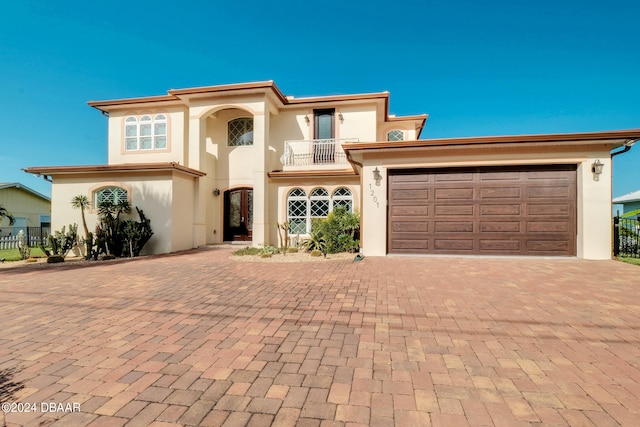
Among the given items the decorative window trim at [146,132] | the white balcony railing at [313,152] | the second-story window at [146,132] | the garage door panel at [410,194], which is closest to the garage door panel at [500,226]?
the garage door panel at [410,194]

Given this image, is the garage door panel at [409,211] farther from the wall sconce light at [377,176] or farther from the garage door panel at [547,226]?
the garage door panel at [547,226]

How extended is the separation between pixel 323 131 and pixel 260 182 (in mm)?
4108

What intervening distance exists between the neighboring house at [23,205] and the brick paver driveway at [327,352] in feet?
79.8

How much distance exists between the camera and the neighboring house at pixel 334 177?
8.30 metres

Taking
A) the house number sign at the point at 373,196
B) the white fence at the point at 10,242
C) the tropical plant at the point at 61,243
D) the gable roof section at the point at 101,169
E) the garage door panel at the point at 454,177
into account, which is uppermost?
the gable roof section at the point at 101,169

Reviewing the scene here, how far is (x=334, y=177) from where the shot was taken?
12484mm

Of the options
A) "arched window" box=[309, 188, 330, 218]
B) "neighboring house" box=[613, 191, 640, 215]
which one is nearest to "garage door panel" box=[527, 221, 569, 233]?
"arched window" box=[309, 188, 330, 218]

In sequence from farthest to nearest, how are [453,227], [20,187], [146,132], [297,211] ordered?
[20,187], [146,132], [297,211], [453,227]

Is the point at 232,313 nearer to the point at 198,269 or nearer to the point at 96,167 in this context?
the point at 198,269

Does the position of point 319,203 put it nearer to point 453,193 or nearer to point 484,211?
point 453,193

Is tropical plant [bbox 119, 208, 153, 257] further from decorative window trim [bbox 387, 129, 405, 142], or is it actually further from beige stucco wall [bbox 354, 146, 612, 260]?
decorative window trim [bbox 387, 129, 405, 142]

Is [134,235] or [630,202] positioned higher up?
[630,202]

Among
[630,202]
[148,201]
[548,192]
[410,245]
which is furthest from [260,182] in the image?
[630,202]

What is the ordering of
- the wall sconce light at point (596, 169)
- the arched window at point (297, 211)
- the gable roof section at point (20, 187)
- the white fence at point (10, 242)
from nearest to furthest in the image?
the wall sconce light at point (596, 169), the arched window at point (297, 211), the white fence at point (10, 242), the gable roof section at point (20, 187)
